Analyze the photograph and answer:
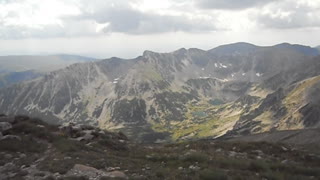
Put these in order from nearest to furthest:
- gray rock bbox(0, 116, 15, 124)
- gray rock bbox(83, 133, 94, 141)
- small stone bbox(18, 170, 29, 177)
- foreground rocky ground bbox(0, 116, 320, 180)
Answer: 1. foreground rocky ground bbox(0, 116, 320, 180)
2. small stone bbox(18, 170, 29, 177)
3. gray rock bbox(83, 133, 94, 141)
4. gray rock bbox(0, 116, 15, 124)

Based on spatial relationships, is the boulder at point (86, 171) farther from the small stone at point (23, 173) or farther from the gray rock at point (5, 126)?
the gray rock at point (5, 126)

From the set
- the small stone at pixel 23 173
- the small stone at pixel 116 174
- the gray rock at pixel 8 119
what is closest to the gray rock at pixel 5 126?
the gray rock at pixel 8 119

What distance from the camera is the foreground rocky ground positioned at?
90.7ft

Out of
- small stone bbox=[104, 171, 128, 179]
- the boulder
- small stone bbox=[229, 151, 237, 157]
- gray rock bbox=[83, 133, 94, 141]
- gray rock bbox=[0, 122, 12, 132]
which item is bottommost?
small stone bbox=[229, 151, 237, 157]

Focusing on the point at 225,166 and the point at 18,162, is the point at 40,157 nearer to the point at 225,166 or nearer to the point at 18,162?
the point at 18,162

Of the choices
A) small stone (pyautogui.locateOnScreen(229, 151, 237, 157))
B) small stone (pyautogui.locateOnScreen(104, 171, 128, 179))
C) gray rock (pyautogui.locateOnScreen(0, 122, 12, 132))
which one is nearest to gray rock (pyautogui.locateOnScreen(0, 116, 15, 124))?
gray rock (pyautogui.locateOnScreen(0, 122, 12, 132))

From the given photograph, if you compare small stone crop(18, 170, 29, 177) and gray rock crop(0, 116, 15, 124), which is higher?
gray rock crop(0, 116, 15, 124)

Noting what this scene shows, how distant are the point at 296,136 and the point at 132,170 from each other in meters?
115

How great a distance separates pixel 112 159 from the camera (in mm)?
33250

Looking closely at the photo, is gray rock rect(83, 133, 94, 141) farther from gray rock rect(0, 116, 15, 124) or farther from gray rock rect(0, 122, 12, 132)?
gray rock rect(0, 116, 15, 124)

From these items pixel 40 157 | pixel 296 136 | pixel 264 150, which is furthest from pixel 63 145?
pixel 296 136

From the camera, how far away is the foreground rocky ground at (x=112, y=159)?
2764 centimetres

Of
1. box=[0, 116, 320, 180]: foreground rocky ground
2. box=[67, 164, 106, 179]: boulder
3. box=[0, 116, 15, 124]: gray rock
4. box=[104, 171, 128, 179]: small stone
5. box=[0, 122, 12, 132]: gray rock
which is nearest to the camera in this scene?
box=[104, 171, 128, 179]: small stone

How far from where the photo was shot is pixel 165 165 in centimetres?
3153
